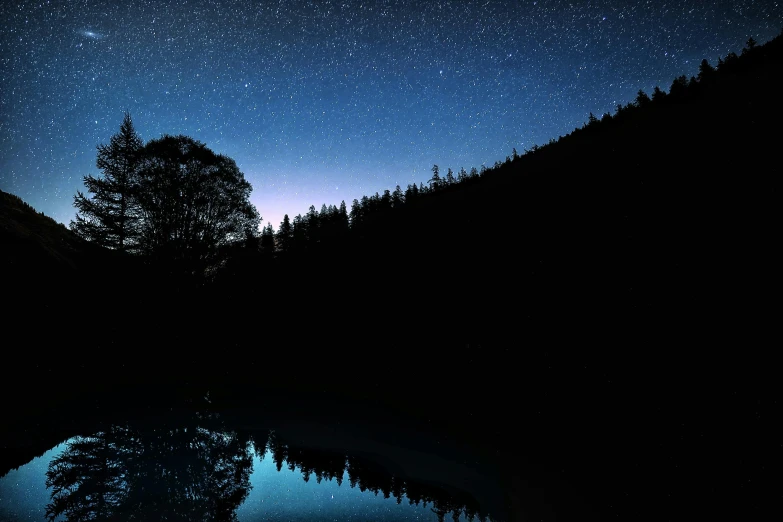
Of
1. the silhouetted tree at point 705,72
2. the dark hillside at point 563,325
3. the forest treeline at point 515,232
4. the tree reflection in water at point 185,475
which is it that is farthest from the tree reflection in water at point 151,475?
the silhouetted tree at point 705,72

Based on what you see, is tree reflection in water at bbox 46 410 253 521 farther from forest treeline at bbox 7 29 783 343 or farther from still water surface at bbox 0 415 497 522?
forest treeline at bbox 7 29 783 343

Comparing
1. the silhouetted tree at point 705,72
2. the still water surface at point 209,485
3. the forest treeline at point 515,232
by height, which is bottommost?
the still water surface at point 209,485

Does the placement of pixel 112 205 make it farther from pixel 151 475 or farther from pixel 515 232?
pixel 515 232

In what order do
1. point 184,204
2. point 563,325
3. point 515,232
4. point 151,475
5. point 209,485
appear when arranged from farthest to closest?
point 515,232
point 184,204
point 563,325
point 151,475
point 209,485

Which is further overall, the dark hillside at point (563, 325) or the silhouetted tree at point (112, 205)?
the silhouetted tree at point (112, 205)

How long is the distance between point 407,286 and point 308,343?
8.60 metres

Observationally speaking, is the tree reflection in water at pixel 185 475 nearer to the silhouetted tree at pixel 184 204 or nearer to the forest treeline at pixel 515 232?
the forest treeline at pixel 515 232

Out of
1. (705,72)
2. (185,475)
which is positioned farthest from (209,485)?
(705,72)

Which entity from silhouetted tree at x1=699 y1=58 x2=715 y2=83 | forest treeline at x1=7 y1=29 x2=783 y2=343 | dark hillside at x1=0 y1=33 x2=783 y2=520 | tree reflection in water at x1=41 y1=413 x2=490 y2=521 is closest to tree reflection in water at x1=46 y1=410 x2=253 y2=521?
tree reflection in water at x1=41 y1=413 x2=490 y2=521

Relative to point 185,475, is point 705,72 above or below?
above

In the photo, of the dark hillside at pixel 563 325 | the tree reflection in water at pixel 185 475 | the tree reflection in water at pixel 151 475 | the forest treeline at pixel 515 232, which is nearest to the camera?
the tree reflection in water at pixel 151 475

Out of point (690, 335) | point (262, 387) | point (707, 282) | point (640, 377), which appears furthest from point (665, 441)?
point (262, 387)

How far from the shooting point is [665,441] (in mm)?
8219

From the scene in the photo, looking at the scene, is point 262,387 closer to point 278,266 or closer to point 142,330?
point 142,330
